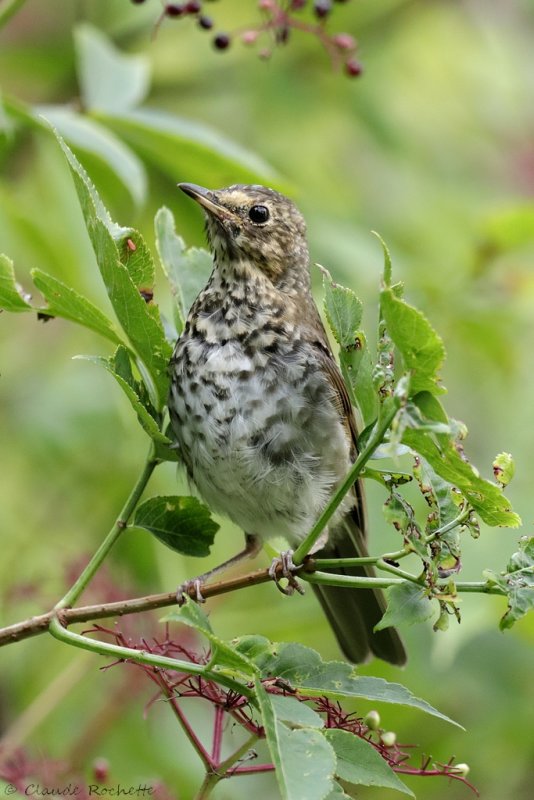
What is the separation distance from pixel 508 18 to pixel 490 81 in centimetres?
85

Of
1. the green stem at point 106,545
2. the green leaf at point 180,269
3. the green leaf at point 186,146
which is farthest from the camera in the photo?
the green leaf at point 186,146

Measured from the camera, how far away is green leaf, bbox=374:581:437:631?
2016mm

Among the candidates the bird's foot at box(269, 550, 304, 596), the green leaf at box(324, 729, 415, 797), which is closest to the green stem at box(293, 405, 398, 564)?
the green leaf at box(324, 729, 415, 797)

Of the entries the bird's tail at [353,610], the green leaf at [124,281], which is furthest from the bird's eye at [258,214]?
the green leaf at [124,281]

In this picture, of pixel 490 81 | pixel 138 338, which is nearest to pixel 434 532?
pixel 138 338

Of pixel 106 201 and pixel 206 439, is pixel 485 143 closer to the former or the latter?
pixel 106 201

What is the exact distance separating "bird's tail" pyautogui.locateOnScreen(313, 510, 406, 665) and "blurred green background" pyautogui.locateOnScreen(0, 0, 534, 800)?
0.17 m

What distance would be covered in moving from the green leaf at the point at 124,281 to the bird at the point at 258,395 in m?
0.60

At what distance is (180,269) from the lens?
3057 millimetres

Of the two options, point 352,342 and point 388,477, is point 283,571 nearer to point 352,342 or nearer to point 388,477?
point 388,477

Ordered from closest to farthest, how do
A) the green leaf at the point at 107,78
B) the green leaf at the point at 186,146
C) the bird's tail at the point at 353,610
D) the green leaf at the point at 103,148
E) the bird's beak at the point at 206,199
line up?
1. the green leaf at the point at 103,148
2. the bird's beak at the point at 206,199
3. the green leaf at the point at 186,146
4. the green leaf at the point at 107,78
5. the bird's tail at the point at 353,610

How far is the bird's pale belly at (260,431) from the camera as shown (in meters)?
3.34

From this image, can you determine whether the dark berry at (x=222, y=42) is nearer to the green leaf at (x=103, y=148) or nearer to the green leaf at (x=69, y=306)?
the green leaf at (x=103, y=148)

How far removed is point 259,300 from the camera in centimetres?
369
